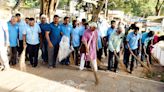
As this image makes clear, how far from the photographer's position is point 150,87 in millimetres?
7645

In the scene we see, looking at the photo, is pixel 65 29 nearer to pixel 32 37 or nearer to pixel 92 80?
pixel 32 37

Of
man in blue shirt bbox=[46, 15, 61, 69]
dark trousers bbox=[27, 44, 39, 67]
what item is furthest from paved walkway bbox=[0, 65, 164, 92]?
man in blue shirt bbox=[46, 15, 61, 69]

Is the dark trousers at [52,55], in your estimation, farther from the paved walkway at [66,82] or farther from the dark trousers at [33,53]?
the dark trousers at [33,53]

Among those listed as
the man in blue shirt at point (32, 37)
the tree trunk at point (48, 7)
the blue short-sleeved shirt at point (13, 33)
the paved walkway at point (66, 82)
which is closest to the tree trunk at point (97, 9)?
the tree trunk at point (48, 7)

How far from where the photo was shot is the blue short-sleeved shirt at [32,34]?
8.27 meters

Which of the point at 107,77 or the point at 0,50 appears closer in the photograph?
the point at 0,50

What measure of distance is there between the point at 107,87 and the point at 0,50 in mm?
2791

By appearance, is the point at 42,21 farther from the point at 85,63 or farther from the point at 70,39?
the point at 85,63

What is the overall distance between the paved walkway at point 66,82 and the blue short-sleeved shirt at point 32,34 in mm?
841

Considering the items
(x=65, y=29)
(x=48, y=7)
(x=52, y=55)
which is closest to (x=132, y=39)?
(x=65, y=29)

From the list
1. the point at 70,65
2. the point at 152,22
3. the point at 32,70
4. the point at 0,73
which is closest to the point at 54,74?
the point at 32,70

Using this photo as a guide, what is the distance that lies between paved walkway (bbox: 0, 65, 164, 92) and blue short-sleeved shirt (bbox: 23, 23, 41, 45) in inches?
33.1

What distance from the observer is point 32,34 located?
8305 millimetres

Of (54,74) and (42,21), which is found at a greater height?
(42,21)
